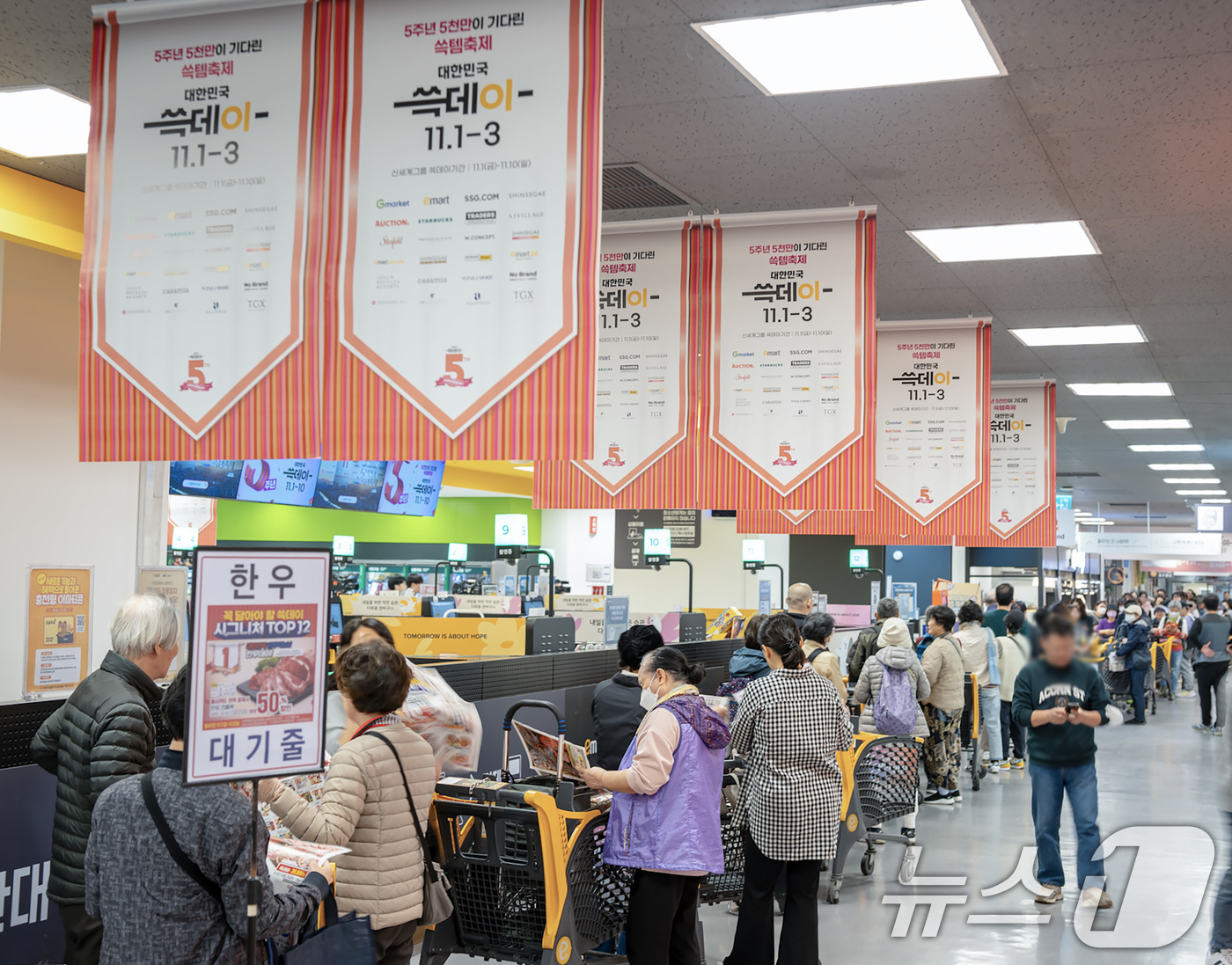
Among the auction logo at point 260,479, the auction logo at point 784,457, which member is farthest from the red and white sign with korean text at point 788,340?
the auction logo at point 260,479

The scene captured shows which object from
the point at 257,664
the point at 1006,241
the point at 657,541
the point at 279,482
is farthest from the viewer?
the point at 657,541

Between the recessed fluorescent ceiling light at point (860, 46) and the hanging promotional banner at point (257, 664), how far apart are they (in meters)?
2.44

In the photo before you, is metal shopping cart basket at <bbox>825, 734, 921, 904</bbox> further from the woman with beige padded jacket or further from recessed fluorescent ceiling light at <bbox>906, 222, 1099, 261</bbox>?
the woman with beige padded jacket

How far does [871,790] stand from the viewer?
20.5 ft

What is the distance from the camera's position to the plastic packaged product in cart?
3.89m

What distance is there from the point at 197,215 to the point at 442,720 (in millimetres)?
1915

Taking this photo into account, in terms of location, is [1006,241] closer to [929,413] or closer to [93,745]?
[929,413]

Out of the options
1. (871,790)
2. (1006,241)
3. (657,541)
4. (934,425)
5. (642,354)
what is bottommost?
(871,790)

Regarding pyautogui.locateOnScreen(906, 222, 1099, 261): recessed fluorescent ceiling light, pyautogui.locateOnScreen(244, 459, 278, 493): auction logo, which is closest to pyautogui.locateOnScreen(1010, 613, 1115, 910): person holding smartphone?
pyautogui.locateOnScreen(906, 222, 1099, 261): recessed fluorescent ceiling light

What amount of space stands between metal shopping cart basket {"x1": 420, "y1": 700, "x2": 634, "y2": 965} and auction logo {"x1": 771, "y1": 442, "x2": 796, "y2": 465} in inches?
73.9

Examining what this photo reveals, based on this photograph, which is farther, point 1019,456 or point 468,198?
point 1019,456

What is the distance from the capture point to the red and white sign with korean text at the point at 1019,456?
28.7 feet

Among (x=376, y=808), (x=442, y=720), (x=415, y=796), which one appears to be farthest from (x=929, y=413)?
(x=376, y=808)

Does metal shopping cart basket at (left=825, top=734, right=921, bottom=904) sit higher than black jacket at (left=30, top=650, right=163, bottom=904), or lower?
lower
